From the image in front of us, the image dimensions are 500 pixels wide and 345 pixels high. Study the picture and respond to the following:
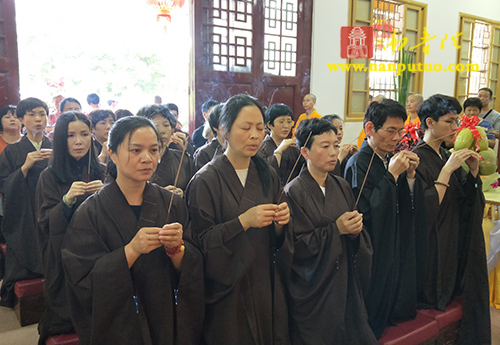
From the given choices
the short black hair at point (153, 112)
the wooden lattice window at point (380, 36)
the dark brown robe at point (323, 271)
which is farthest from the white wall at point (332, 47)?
the dark brown robe at point (323, 271)

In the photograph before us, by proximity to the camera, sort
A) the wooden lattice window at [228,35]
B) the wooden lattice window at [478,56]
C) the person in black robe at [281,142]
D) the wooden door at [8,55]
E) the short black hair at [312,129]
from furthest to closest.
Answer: the wooden lattice window at [478,56] → the wooden lattice window at [228,35] → the wooden door at [8,55] → the person in black robe at [281,142] → the short black hair at [312,129]

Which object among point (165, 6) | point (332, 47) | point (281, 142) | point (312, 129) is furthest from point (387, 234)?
point (165, 6)

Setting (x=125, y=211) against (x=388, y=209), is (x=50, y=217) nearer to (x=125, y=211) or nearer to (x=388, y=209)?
(x=125, y=211)

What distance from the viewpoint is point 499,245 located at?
10.9ft

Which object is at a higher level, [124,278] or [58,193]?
[58,193]

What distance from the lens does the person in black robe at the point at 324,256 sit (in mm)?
2029

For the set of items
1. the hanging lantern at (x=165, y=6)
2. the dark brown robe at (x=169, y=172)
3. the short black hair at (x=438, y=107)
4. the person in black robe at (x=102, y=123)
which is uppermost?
the hanging lantern at (x=165, y=6)

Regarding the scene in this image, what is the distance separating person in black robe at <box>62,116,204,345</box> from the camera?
1526mm

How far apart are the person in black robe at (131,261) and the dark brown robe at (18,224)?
165 cm

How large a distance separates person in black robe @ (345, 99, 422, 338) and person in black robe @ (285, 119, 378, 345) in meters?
0.22

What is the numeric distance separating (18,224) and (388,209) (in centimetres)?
256

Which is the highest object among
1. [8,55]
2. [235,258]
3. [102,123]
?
[8,55]

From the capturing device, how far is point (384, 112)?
2367 mm

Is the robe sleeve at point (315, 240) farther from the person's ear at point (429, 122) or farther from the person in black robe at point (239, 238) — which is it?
the person's ear at point (429, 122)
